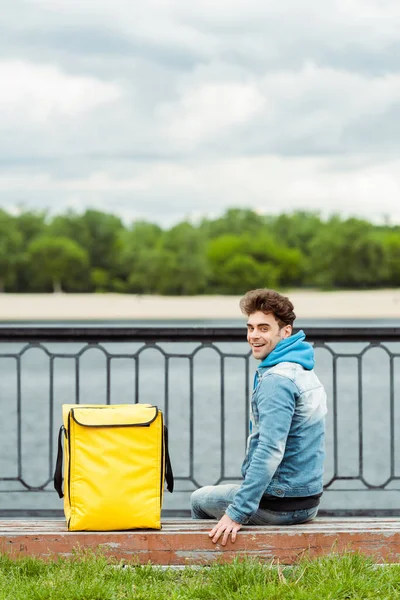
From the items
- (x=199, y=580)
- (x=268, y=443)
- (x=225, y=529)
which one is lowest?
(x=199, y=580)

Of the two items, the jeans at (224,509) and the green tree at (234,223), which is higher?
the green tree at (234,223)

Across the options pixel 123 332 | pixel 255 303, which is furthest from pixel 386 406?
pixel 255 303

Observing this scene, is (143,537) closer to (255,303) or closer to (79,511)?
(79,511)

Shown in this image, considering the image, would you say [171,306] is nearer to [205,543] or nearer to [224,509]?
[224,509]

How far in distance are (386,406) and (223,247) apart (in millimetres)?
76071

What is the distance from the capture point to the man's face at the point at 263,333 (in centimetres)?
368

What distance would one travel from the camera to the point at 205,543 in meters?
3.61

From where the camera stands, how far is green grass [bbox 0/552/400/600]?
10.7ft

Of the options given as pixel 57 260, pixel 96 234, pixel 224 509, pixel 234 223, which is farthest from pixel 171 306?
pixel 224 509

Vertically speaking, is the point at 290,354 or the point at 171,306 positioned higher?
the point at 290,354

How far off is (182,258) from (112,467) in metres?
83.9

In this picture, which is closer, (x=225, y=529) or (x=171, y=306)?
(x=225, y=529)

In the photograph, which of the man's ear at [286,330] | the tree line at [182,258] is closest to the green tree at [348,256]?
the tree line at [182,258]

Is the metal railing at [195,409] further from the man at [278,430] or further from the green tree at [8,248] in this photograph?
the green tree at [8,248]
